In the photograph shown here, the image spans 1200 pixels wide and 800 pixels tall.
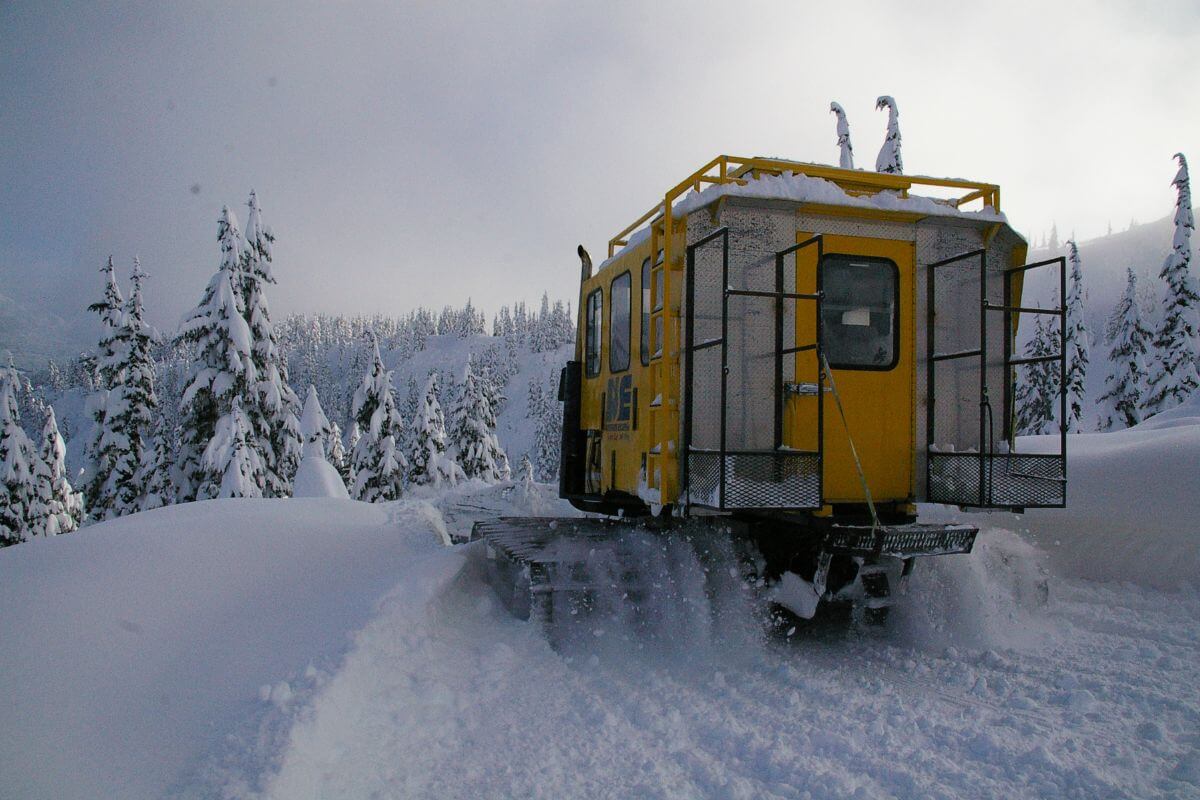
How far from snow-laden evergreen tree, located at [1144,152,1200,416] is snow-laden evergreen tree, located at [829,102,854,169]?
13.7 metres

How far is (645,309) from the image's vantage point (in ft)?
21.2

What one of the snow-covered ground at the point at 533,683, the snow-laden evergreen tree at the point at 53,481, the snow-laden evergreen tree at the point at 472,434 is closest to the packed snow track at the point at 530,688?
the snow-covered ground at the point at 533,683

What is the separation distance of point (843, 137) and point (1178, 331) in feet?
53.1

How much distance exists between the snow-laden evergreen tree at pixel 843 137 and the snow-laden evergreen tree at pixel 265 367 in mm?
15705

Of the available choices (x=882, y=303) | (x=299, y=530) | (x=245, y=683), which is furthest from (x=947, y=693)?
(x=299, y=530)

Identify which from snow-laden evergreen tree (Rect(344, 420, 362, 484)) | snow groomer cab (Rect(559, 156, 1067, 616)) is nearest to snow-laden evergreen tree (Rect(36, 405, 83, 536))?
snow-laden evergreen tree (Rect(344, 420, 362, 484))

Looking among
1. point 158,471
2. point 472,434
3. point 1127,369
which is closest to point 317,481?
point 158,471

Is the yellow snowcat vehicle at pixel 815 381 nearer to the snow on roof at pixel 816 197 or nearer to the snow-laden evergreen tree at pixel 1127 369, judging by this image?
the snow on roof at pixel 816 197

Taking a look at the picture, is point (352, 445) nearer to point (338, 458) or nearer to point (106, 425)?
point (338, 458)

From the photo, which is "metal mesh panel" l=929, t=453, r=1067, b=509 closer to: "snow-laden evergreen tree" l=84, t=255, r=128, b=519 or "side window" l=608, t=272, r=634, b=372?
"side window" l=608, t=272, r=634, b=372

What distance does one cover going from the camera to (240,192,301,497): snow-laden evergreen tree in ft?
67.6

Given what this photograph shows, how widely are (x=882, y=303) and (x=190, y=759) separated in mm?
5411

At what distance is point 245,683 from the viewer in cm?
429

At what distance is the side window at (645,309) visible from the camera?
20.8 ft
